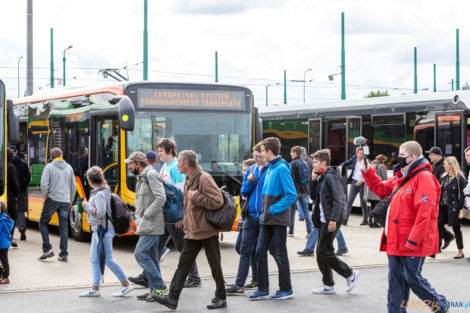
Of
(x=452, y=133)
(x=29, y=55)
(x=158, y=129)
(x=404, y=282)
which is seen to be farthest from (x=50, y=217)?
(x=29, y=55)

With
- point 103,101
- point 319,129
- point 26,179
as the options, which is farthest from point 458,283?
point 319,129

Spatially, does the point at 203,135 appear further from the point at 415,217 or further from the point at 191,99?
the point at 415,217

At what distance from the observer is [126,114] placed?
1103cm

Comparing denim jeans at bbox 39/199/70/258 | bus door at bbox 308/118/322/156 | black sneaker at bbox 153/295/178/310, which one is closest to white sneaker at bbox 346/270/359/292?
black sneaker at bbox 153/295/178/310

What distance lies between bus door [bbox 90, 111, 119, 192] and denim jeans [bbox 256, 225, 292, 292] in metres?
4.38

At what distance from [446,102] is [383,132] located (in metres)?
1.89

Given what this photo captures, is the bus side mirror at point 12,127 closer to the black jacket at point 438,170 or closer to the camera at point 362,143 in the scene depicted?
the camera at point 362,143

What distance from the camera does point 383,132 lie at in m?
18.2

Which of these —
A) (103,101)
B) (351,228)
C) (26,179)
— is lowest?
(351,228)

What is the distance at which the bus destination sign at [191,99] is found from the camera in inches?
474

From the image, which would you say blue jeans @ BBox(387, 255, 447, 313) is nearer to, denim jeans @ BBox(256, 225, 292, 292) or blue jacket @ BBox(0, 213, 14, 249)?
denim jeans @ BBox(256, 225, 292, 292)

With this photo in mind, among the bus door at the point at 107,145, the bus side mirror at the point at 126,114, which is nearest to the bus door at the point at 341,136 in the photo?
the bus door at the point at 107,145

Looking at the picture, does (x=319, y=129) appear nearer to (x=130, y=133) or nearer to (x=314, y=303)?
(x=130, y=133)

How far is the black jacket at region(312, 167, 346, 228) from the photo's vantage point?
27.6 feet
